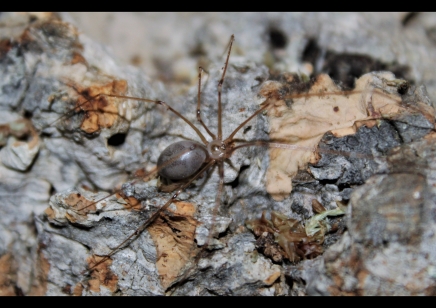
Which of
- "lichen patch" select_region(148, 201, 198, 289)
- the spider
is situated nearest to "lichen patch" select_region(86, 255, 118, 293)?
the spider

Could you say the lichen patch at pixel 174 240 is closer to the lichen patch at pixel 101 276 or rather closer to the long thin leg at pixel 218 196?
the long thin leg at pixel 218 196

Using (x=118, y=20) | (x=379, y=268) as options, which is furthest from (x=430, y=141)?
(x=118, y=20)

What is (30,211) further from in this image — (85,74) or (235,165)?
(235,165)

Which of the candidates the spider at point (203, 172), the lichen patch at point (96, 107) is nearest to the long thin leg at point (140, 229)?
the spider at point (203, 172)

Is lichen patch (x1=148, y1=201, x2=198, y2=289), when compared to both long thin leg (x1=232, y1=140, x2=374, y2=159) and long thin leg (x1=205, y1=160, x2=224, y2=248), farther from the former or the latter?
long thin leg (x1=232, y1=140, x2=374, y2=159)

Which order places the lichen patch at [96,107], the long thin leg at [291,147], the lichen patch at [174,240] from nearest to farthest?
the long thin leg at [291,147] < the lichen patch at [174,240] < the lichen patch at [96,107]

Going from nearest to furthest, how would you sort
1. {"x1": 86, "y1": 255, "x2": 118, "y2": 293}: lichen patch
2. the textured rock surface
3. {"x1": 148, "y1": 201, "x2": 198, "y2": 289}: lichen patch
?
Result: the textured rock surface, {"x1": 148, "y1": 201, "x2": 198, "y2": 289}: lichen patch, {"x1": 86, "y1": 255, "x2": 118, "y2": 293}: lichen patch

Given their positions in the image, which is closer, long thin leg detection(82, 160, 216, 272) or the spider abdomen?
long thin leg detection(82, 160, 216, 272)

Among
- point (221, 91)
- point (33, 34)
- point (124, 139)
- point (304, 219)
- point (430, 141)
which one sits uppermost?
point (33, 34)
